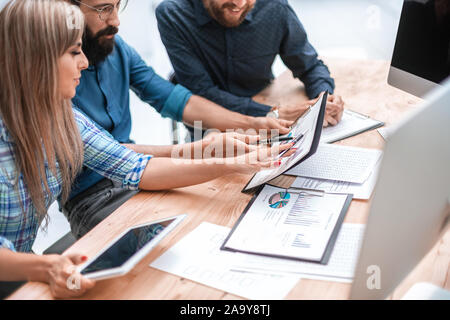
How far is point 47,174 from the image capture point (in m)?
1.10

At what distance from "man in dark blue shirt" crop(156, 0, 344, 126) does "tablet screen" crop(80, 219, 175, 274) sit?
0.84m

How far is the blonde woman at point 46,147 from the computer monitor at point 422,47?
1.66ft

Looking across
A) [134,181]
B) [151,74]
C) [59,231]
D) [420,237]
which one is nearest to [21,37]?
[134,181]

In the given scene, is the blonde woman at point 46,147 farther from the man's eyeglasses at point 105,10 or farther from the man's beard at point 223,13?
the man's beard at point 223,13

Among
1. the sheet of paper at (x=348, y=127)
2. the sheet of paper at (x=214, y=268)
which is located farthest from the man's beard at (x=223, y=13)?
the sheet of paper at (x=214, y=268)

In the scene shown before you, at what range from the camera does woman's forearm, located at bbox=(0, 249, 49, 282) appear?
86cm

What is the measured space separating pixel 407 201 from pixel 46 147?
803mm

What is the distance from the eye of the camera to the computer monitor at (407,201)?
537 mm

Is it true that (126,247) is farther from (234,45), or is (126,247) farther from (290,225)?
(234,45)

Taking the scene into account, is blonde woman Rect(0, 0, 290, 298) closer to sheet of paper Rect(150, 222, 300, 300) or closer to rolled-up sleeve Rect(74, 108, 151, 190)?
rolled-up sleeve Rect(74, 108, 151, 190)

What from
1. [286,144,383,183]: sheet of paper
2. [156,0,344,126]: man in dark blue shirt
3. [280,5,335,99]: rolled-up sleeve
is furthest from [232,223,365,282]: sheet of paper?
[280,5,335,99]: rolled-up sleeve

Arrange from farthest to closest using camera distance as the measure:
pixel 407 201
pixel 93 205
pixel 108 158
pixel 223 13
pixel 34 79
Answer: pixel 223 13
pixel 93 205
pixel 108 158
pixel 34 79
pixel 407 201

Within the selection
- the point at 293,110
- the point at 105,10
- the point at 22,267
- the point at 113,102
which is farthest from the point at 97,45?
the point at 22,267
